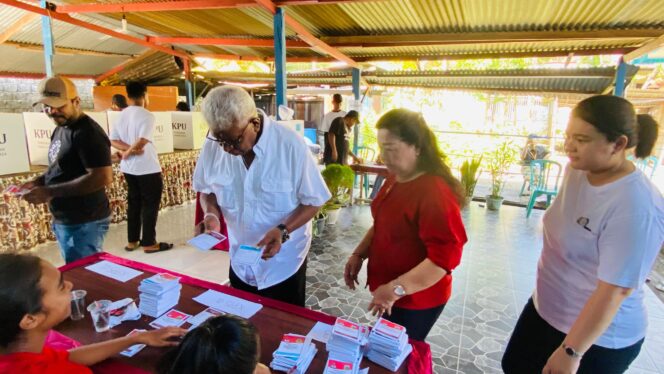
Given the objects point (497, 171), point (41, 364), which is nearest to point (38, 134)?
point (41, 364)

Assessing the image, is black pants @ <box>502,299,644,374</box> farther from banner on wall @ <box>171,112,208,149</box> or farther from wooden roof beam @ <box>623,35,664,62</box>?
banner on wall @ <box>171,112,208,149</box>

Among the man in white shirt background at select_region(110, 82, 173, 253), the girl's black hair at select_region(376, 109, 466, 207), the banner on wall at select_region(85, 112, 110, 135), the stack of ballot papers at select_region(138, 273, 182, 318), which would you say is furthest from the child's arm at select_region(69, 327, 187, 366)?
the banner on wall at select_region(85, 112, 110, 135)

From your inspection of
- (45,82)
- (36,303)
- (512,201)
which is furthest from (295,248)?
(512,201)

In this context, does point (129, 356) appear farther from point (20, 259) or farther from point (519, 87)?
point (519, 87)

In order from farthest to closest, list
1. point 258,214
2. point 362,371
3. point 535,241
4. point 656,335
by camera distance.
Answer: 1. point 535,241
2. point 656,335
3. point 258,214
4. point 362,371

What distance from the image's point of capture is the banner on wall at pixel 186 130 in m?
5.57

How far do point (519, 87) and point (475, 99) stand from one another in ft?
18.2

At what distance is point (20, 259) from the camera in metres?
0.99

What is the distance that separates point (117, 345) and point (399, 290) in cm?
96

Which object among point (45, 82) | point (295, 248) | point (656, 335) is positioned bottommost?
point (656, 335)

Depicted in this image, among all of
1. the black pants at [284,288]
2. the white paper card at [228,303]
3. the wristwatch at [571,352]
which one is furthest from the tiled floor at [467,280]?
the white paper card at [228,303]

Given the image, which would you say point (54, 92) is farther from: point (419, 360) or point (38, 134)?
point (38, 134)

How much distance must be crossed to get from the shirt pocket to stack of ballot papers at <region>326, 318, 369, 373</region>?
0.73 metres

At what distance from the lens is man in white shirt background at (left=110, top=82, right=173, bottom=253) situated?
370cm
